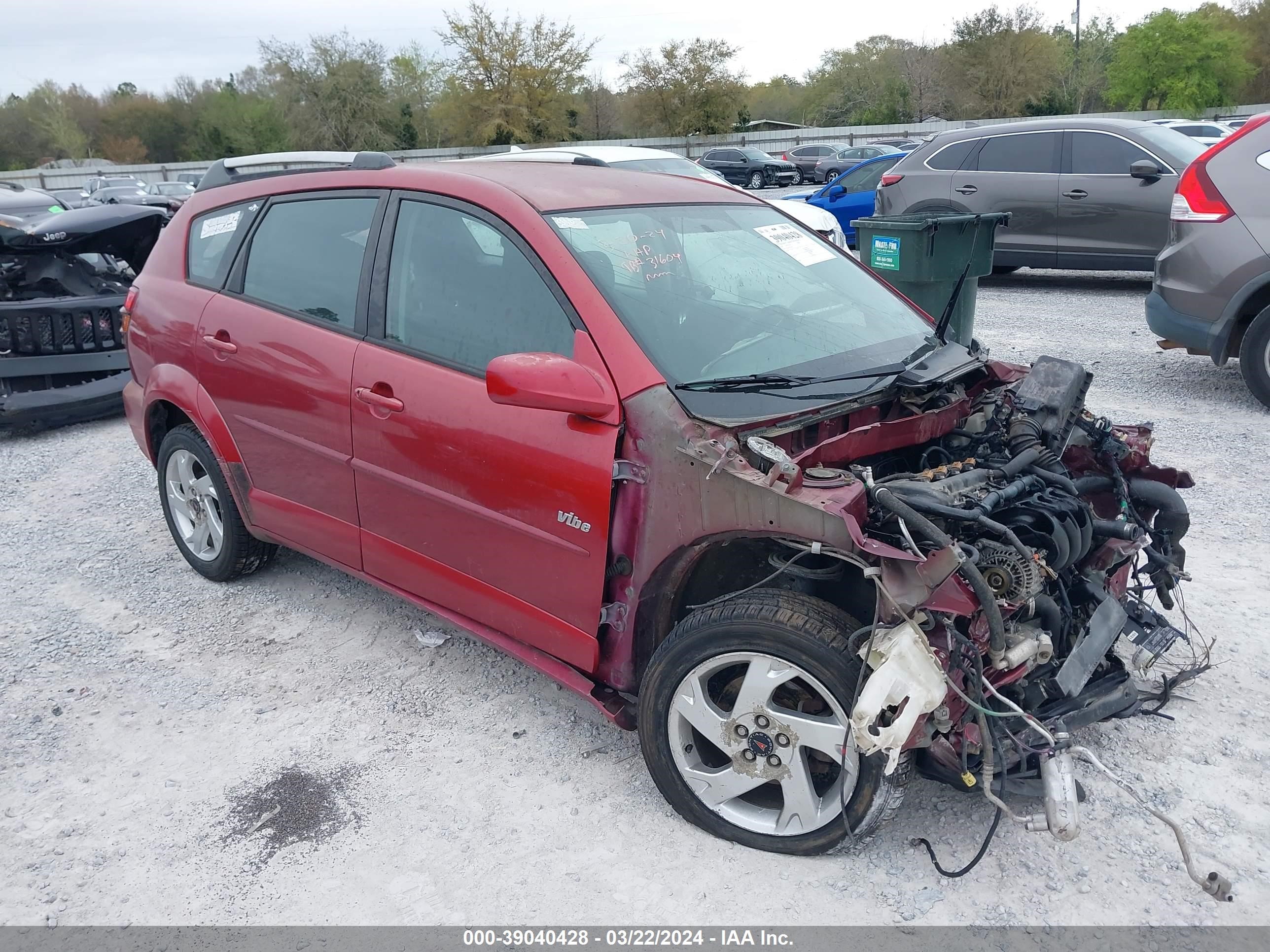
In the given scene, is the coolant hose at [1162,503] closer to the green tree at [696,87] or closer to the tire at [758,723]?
the tire at [758,723]

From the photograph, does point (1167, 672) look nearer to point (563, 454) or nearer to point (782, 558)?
point (782, 558)

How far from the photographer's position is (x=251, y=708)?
3.50 meters

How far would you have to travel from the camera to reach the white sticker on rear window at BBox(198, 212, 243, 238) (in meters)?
4.12

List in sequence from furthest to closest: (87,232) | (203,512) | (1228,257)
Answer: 1. (87,232)
2. (1228,257)
3. (203,512)

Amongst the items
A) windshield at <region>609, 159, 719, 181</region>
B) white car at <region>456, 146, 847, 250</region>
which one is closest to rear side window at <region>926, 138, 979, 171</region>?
white car at <region>456, 146, 847, 250</region>

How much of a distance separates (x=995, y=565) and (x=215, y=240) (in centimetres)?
347

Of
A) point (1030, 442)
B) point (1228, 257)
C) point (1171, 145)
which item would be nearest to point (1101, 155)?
point (1171, 145)

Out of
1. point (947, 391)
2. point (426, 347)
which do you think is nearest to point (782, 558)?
point (947, 391)

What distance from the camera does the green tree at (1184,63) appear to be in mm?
43594

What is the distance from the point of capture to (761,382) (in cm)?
287

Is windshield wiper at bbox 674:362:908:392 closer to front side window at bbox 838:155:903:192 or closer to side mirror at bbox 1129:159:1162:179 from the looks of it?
side mirror at bbox 1129:159:1162:179

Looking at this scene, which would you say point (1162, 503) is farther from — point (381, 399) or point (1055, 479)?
point (381, 399)

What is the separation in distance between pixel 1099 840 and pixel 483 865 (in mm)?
1723

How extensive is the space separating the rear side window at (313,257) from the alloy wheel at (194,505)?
3.09 ft
